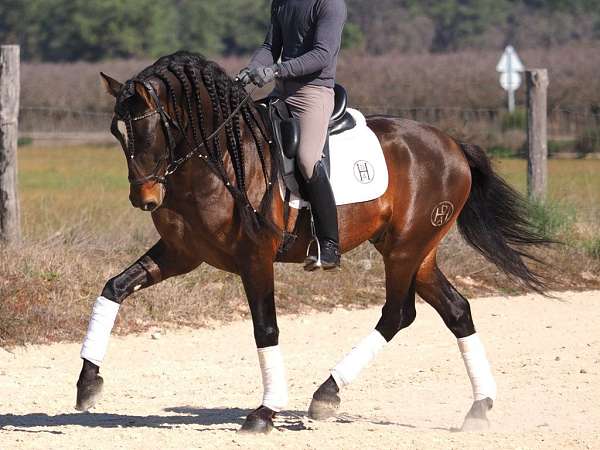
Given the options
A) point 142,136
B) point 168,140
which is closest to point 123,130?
point 142,136

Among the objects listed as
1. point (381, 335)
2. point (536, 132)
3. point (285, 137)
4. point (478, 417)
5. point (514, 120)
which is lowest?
point (514, 120)

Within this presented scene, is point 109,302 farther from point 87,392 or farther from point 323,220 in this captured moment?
point 323,220

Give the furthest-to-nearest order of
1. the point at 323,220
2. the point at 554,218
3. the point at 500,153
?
1. the point at 500,153
2. the point at 554,218
3. the point at 323,220

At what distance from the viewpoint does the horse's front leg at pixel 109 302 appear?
6.59 meters

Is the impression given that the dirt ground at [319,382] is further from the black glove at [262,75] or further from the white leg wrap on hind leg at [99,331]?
the black glove at [262,75]

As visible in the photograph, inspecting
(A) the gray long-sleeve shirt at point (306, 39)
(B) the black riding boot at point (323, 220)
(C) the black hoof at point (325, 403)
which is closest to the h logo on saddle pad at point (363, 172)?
(B) the black riding boot at point (323, 220)

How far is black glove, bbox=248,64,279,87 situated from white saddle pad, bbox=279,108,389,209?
702mm

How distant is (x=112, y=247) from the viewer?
11.3 metres

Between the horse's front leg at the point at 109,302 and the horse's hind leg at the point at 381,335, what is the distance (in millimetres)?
1060

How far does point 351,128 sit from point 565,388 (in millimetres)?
2193

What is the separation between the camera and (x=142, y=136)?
6.30 metres

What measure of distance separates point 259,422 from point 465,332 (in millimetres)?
1421

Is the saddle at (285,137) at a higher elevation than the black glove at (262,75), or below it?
below

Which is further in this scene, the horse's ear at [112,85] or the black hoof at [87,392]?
the black hoof at [87,392]
